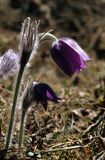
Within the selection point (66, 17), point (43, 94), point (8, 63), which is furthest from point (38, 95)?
point (66, 17)

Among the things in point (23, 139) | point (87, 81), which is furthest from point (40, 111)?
point (87, 81)

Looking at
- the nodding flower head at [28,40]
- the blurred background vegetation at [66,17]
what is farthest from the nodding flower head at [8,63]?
the blurred background vegetation at [66,17]

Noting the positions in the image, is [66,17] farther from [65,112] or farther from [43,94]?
[43,94]

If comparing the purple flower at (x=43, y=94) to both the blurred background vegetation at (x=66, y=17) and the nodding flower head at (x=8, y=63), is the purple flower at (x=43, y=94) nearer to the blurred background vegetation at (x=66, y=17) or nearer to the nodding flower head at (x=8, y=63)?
the nodding flower head at (x=8, y=63)

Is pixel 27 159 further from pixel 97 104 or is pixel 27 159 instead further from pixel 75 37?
pixel 75 37

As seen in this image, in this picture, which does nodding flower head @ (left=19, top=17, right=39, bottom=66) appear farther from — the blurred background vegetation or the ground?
the blurred background vegetation
